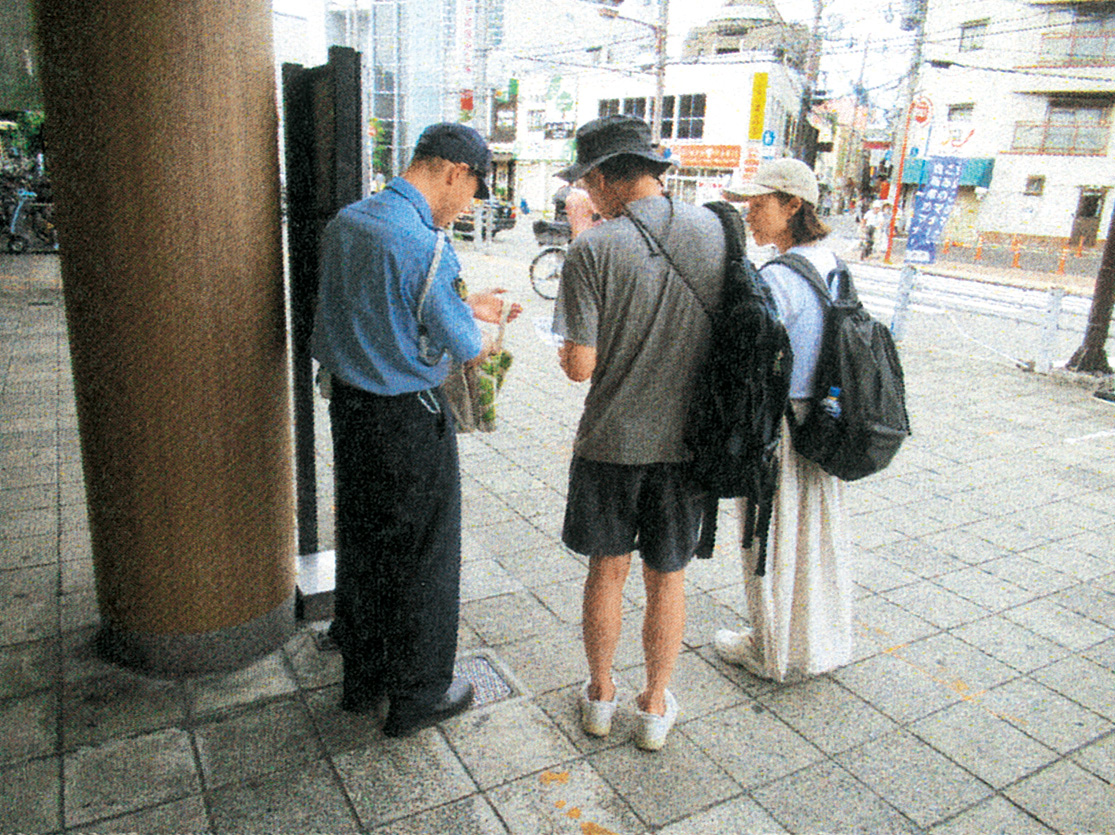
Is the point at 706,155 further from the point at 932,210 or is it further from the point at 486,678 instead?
the point at 486,678

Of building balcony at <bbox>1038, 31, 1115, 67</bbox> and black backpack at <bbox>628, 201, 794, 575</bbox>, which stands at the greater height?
building balcony at <bbox>1038, 31, 1115, 67</bbox>

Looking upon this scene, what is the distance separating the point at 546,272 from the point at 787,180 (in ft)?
33.1

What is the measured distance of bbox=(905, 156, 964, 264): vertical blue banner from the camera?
11.5m

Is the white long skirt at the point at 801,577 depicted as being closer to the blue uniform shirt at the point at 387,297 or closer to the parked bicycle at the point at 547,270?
the blue uniform shirt at the point at 387,297

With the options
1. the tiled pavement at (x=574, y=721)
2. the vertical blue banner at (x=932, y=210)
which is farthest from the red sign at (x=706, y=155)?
the tiled pavement at (x=574, y=721)

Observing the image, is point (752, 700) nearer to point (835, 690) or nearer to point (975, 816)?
point (835, 690)

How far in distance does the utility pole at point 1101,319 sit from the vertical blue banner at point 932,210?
3.11m

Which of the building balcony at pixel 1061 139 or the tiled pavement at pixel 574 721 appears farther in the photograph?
the building balcony at pixel 1061 139

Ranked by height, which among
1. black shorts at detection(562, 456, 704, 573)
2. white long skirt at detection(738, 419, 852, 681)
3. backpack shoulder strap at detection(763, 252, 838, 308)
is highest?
backpack shoulder strap at detection(763, 252, 838, 308)

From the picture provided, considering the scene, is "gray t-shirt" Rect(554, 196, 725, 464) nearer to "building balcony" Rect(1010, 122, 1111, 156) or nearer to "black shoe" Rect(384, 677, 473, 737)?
"black shoe" Rect(384, 677, 473, 737)

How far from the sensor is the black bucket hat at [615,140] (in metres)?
2.32

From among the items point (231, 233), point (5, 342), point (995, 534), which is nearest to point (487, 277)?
point (5, 342)

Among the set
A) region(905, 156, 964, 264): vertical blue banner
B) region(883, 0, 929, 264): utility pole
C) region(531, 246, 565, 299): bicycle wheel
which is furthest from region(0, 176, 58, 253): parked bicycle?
region(883, 0, 929, 264): utility pole

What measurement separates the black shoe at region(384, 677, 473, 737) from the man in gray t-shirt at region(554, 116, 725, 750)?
0.56m
